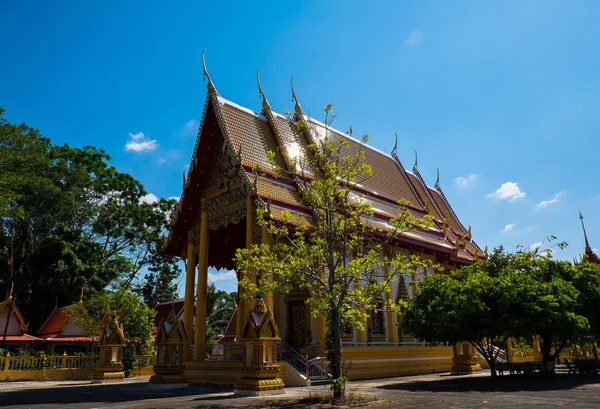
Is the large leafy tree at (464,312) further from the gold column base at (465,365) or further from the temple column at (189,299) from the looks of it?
the temple column at (189,299)

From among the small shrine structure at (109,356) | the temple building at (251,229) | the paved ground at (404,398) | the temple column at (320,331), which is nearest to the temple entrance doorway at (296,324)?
the temple building at (251,229)

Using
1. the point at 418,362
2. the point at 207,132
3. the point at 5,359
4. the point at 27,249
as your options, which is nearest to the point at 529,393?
the point at 418,362

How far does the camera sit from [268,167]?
14.8m

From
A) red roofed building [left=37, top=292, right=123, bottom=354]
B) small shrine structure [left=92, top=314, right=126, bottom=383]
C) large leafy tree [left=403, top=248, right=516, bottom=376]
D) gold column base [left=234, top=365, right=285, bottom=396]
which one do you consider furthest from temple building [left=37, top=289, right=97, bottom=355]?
large leafy tree [left=403, top=248, right=516, bottom=376]

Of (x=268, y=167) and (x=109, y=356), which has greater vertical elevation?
(x=268, y=167)

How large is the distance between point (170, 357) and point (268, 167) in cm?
608

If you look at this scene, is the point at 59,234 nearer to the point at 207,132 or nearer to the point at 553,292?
the point at 207,132

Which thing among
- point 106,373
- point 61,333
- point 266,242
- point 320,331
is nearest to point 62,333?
point 61,333

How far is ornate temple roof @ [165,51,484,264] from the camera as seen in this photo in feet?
46.0

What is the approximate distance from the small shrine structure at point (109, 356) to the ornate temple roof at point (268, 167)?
10.7 feet

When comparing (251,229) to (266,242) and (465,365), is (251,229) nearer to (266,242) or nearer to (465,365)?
(266,242)

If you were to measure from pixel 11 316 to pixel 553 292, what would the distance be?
83.0 ft

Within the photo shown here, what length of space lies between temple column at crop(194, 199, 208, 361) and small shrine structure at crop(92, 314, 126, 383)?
316cm

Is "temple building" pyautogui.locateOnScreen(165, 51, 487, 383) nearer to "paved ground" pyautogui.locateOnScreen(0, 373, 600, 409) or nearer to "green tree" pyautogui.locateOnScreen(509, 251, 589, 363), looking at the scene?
"paved ground" pyautogui.locateOnScreen(0, 373, 600, 409)
